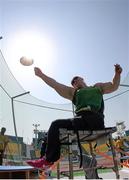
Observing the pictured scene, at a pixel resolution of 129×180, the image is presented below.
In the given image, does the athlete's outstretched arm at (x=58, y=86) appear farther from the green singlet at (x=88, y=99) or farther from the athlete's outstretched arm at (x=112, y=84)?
the athlete's outstretched arm at (x=112, y=84)

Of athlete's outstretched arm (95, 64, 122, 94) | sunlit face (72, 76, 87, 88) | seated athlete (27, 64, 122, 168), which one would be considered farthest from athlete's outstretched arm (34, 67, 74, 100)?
athlete's outstretched arm (95, 64, 122, 94)

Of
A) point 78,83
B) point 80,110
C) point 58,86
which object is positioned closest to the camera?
point 80,110

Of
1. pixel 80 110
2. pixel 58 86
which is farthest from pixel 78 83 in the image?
pixel 80 110

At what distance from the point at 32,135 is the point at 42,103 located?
Answer: 3.71 ft

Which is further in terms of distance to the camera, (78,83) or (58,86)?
(78,83)

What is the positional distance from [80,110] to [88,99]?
0.13m

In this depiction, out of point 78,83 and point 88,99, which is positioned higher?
point 78,83

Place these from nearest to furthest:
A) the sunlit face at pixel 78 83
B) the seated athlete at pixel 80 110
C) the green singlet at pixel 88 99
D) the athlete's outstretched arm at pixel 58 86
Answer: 1. the seated athlete at pixel 80 110
2. the green singlet at pixel 88 99
3. the athlete's outstretched arm at pixel 58 86
4. the sunlit face at pixel 78 83

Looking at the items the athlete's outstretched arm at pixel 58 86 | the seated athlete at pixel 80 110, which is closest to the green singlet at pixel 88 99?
the seated athlete at pixel 80 110

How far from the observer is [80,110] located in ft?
8.89

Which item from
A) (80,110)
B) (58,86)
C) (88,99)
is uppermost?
(58,86)

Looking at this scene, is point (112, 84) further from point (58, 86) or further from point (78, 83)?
point (58, 86)

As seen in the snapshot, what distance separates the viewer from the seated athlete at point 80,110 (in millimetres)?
2523

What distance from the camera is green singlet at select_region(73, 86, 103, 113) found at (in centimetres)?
273
